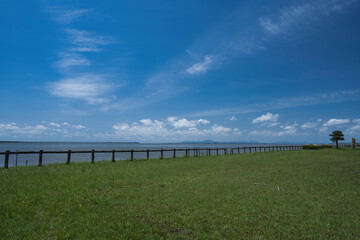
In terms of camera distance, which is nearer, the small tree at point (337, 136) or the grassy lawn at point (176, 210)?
the grassy lawn at point (176, 210)

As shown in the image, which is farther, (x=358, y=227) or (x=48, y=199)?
(x=48, y=199)

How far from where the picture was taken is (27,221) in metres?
5.65

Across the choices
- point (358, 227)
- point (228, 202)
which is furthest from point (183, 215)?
point (358, 227)

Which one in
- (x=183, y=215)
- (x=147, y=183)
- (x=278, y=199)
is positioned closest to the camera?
(x=183, y=215)

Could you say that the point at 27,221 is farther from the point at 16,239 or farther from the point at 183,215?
the point at 183,215

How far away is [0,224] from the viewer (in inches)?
214

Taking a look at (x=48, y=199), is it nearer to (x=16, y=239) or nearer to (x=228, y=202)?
(x=16, y=239)

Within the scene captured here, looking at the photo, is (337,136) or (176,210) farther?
(337,136)

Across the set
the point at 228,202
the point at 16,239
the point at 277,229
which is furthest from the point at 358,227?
the point at 16,239

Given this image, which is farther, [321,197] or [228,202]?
[321,197]

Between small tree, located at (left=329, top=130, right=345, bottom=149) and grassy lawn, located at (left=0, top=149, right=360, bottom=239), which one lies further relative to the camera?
small tree, located at (left=329, top=130, right=345, bottom=149)

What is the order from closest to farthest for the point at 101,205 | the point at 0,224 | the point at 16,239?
the point at 16,239 < the point at 0,224 < the point at 101,205

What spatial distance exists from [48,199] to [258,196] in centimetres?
800

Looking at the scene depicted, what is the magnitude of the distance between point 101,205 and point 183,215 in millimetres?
2938
